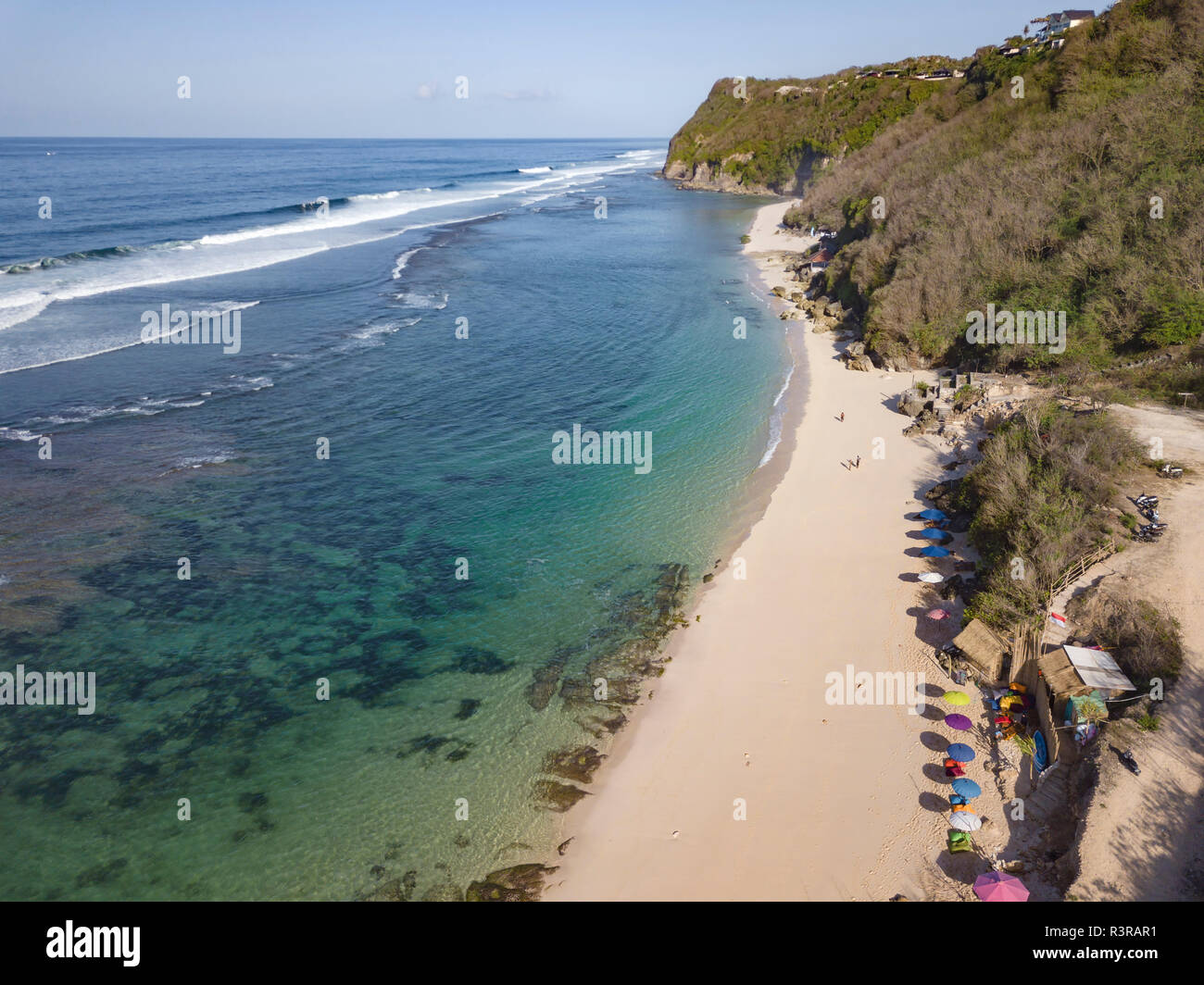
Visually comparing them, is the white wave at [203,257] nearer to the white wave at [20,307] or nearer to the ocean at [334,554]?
the white wave at [20,307]

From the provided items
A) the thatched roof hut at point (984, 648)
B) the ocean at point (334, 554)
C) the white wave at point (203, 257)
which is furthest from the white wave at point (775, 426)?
the white wave at point (203, 257)

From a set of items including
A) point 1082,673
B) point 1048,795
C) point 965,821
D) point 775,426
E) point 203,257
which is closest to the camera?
point 965,821

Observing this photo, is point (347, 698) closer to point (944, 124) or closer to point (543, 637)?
point (543, 637)

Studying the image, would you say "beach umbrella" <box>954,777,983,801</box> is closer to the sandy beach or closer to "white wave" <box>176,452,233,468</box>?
the sandy beach

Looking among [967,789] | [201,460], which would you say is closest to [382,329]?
[201,460]

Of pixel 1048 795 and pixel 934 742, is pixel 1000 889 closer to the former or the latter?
pixel 1048 795
